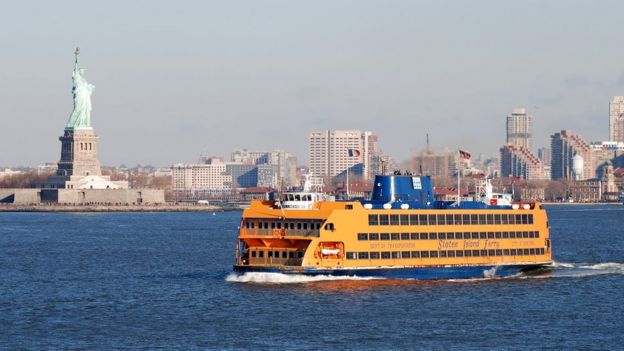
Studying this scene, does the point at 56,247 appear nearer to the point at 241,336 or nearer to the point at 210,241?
the point at 210,241

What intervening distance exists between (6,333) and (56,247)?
160 ft

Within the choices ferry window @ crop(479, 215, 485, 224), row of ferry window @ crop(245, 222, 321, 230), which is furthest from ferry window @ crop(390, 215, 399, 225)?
ferry window @ crop(479, 215, 485, 224)

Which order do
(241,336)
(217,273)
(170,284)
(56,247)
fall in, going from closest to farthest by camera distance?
(241,336)
(170,284)
(217,273)
(56,247)

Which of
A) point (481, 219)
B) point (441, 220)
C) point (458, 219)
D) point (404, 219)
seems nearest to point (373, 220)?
point (404, 219)

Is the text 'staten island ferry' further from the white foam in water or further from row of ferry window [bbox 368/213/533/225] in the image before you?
the white foam in water

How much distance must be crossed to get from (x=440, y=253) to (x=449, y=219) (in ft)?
5.75

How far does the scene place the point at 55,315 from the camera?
55625 mm

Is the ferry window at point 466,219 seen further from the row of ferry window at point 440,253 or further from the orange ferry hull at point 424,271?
the orange ferry hull at point 424,271

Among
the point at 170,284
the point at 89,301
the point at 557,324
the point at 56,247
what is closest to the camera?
the point at 557,324

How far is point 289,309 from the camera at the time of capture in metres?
55.8

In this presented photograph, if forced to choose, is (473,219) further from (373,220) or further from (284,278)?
(284,278)

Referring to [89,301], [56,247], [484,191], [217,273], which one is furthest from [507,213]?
[56,247]

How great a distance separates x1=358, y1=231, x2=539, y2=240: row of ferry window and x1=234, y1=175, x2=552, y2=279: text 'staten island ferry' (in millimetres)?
46

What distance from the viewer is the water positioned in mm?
49281
